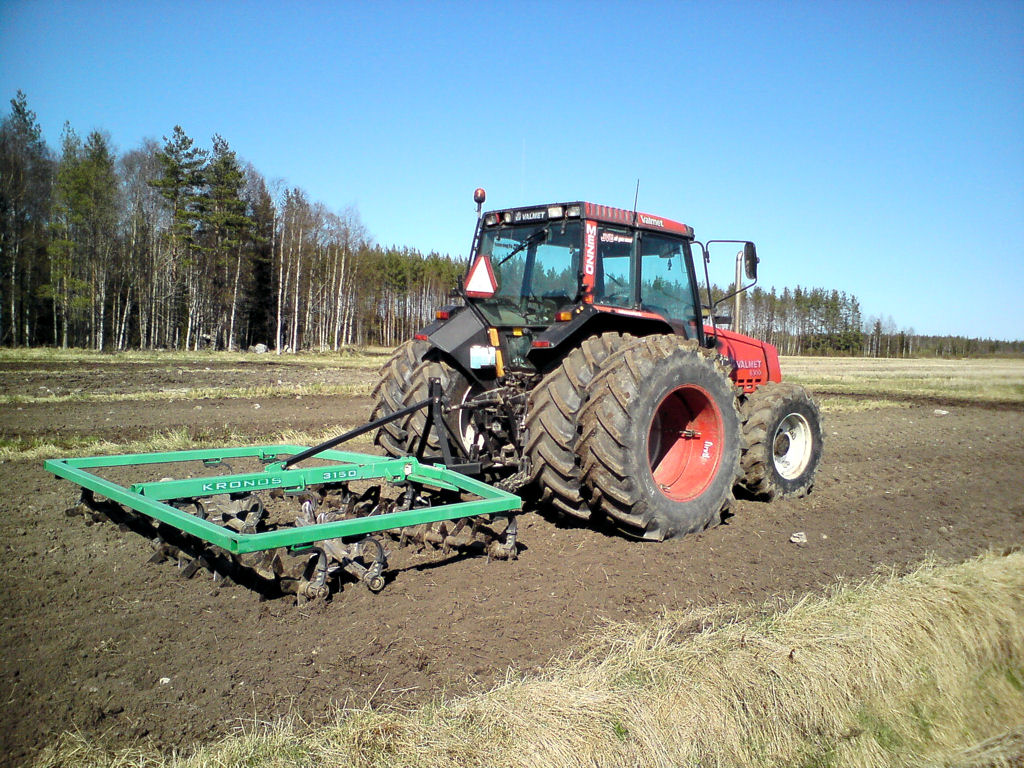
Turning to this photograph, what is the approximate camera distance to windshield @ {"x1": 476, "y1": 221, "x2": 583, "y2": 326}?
17.8 ft

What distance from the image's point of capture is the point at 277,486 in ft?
14.1

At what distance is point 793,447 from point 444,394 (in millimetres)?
3625

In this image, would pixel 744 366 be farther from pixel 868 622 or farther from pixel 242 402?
pixel 242 402

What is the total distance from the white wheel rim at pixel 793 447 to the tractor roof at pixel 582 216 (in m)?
2.18

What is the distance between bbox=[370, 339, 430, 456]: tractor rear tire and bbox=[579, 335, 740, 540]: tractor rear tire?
1700mm

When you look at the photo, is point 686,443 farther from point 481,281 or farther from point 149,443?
point 149,443

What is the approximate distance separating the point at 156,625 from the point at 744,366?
5.56 metres

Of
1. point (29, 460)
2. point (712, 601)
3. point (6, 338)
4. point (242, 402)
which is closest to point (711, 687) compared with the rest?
point (712, 601)

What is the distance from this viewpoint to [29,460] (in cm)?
683

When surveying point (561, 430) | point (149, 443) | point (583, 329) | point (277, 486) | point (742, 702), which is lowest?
point (742, 702)

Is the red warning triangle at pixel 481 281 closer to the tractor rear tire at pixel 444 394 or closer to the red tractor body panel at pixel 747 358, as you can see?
the tractor rear tire at pixel 444 394

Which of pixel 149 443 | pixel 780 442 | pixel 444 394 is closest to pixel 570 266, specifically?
pixel 444 394

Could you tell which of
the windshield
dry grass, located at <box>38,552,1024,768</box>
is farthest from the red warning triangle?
dry grass, located at <box>38,552,1024,768</box>

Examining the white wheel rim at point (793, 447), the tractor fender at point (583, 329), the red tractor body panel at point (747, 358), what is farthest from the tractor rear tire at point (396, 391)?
Result: the white wheel rim at point (793, 447)
